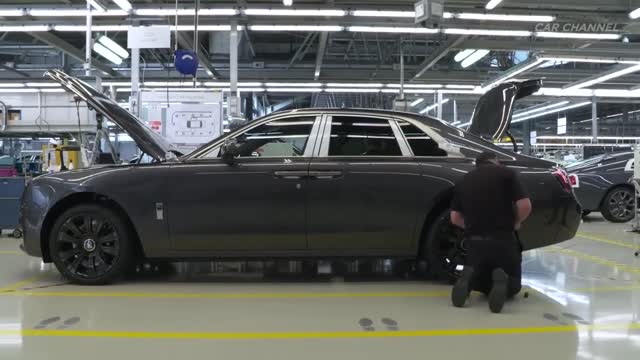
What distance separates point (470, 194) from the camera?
352 cm

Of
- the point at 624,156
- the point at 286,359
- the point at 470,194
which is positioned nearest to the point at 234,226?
the point at 286,359

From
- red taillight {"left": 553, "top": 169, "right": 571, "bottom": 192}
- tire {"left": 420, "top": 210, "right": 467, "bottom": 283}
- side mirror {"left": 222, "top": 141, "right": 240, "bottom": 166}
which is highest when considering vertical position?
side mirror {"left": 222, "top": 141, "right": 240, "bottom": 166}

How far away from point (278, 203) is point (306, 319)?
100 centimetres

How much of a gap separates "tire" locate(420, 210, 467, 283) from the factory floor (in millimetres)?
198

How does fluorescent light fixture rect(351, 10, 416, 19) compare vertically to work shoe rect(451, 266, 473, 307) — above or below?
above

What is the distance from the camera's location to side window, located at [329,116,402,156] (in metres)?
4.16

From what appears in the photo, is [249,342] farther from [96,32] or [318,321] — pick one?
[96,32]

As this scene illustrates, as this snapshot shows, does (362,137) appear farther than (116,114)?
No

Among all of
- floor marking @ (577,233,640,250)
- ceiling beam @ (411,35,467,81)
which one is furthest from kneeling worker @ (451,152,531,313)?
ceiling beam @ (411,35,467,81)

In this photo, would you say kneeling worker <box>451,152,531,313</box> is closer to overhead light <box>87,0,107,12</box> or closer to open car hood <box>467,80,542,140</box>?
open car hood <box>467,80,542,140</box>

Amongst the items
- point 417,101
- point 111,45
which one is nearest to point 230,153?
point 111,45

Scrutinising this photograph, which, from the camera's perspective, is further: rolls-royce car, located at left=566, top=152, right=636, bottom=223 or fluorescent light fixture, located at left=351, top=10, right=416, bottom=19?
fluorescent light fixture, located at left=351, top=10, right=416, bottom=19

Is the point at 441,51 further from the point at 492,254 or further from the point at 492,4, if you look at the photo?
the point at 492,254

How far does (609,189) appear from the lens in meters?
9.30
